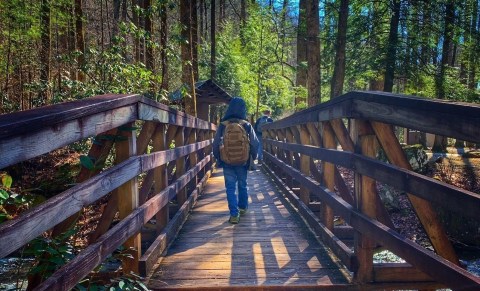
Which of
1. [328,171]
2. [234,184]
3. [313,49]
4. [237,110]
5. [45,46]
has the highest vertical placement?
[45,46]

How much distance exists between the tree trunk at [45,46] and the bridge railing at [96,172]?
1066 centimetres

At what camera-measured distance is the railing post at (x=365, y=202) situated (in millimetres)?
2896

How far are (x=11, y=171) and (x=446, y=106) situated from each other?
13.4 metres

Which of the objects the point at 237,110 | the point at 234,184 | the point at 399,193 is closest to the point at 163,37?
the point at 237,110

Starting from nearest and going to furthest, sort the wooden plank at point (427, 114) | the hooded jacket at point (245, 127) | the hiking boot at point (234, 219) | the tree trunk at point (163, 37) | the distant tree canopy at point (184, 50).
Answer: the wooden plank at point (427, 114) → the hiking boot at point (234, 219) → the hooded jacket at point (245, 127) → the tree trunk at point (163, 37) → the distant tree canopy at point (184, 50)

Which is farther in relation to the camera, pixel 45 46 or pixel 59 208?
pixel 45 46

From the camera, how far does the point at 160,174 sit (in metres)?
4.22

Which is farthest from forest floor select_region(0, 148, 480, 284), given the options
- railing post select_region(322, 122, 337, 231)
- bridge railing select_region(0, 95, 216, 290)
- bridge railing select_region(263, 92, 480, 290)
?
bridge railing select_region(0, 95, 216, 290)

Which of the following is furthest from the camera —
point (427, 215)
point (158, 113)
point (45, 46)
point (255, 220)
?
point (45, 46)

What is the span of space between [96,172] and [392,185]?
78.2 inches

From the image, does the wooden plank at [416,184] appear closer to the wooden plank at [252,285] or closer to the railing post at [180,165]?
the wooden plank at [252,285]

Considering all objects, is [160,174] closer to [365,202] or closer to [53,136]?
[365,202]

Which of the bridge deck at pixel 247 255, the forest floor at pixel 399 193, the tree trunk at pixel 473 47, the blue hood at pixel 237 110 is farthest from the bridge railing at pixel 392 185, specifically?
the tree trunk at pixel 473 47

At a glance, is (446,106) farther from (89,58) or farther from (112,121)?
(89,58)
